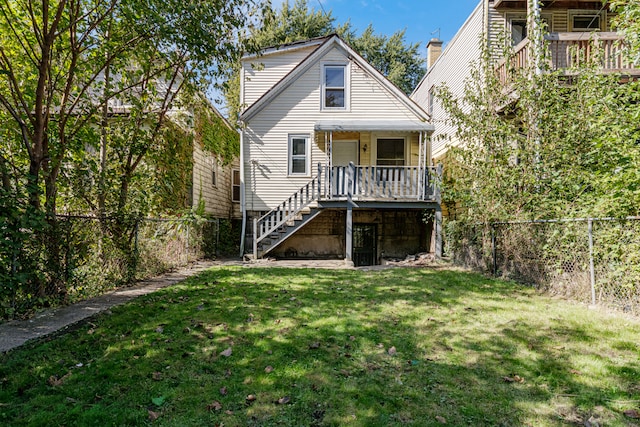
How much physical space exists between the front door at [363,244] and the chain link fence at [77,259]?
25.6 feet

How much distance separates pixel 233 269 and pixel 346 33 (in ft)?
96.5

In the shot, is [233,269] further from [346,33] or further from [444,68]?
[346,33]

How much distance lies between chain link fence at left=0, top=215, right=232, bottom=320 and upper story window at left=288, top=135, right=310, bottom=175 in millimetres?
5941

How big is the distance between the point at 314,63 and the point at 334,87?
48.9 inches

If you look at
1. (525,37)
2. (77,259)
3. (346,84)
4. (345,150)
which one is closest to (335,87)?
(346,84)

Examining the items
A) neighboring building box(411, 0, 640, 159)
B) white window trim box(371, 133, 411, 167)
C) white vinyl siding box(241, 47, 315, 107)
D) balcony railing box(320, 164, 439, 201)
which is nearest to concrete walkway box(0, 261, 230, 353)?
balcony railing box(320, 164, 439, 201)

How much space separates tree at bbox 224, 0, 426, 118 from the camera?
28000mm

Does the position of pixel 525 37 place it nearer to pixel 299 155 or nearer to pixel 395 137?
pixel 395 137

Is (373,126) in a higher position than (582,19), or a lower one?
lower

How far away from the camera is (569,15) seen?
12242 mm

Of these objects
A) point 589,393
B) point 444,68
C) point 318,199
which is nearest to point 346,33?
point 444,68

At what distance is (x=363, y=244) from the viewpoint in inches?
595

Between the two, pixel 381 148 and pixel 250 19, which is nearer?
pixel 250 19

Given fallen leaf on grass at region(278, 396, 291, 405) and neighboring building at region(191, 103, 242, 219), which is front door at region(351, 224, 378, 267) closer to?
neighboring building at region(191, 103, 242, 219)
